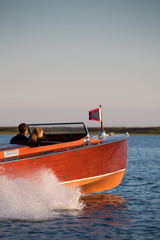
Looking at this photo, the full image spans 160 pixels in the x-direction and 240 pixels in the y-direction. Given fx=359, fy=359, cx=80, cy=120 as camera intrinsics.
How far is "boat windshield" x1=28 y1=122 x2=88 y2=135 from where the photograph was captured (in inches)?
395

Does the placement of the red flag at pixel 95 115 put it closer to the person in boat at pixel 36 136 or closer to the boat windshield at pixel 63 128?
the boat windshield at pixel 63 128

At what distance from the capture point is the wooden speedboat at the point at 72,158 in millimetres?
7992

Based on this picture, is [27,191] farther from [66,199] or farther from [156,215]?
[156,215]

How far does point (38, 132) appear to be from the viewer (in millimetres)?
9234

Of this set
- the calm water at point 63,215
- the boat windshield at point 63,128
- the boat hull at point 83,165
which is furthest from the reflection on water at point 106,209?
the boat windshield at point 63,128

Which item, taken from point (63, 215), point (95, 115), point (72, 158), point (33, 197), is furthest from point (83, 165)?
point (95, 115)

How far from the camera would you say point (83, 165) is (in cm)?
903

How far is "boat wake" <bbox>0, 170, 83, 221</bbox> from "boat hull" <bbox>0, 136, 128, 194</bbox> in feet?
0.55

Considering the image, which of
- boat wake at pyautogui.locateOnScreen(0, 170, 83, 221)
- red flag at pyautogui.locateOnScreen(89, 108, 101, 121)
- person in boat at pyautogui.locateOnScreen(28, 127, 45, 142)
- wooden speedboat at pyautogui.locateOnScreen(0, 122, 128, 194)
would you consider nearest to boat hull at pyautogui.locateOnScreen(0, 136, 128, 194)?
wooden speedboat at pyautogui.locateOnScreen(0, 122, 128, 194)

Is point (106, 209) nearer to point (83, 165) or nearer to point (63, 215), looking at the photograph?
point (83, 165)

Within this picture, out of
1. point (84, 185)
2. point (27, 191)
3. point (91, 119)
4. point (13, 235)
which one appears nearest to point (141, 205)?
point (84, 185)

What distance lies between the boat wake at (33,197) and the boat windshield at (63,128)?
1921 millimetres

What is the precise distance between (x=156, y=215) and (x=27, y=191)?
10.6ft

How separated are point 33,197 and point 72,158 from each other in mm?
1299
